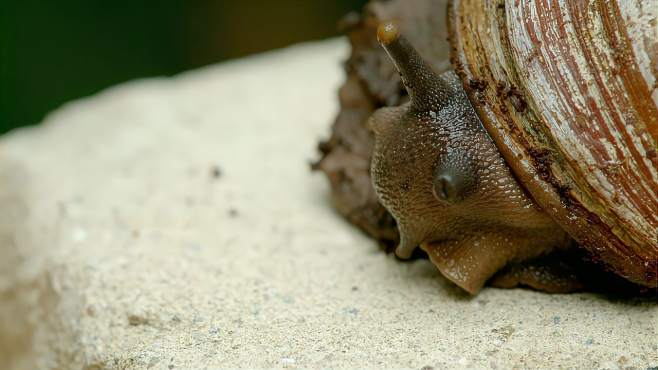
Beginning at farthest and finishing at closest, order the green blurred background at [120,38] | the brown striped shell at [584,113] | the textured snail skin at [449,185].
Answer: the green blurred background at [120,38] < the textured snail skin at [449,185] < the brown striped shell at [584,113]

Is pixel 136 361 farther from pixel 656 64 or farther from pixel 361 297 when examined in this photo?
pixel 656 64

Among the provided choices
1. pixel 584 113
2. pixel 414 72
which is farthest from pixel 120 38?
pixel 584 113

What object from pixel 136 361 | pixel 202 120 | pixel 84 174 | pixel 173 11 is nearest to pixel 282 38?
pixel 173 11

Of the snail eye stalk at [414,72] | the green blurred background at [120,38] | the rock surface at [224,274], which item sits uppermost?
the snail eye stalk at [414,72]

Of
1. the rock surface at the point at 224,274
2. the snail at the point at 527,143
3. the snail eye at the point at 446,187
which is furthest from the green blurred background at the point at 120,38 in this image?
the snail eye at the point at 446,187

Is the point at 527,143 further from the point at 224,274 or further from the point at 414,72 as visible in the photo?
the point at 224,274

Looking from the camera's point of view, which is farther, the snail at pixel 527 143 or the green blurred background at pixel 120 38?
the green blurred background at pixel 120 38

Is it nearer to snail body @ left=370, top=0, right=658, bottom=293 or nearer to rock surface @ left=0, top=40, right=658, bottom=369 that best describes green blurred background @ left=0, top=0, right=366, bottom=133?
rock surface @ left=0, top=40, right=658, bottom=369

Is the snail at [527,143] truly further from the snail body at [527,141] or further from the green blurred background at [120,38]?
the green blurred background at [120,38]
